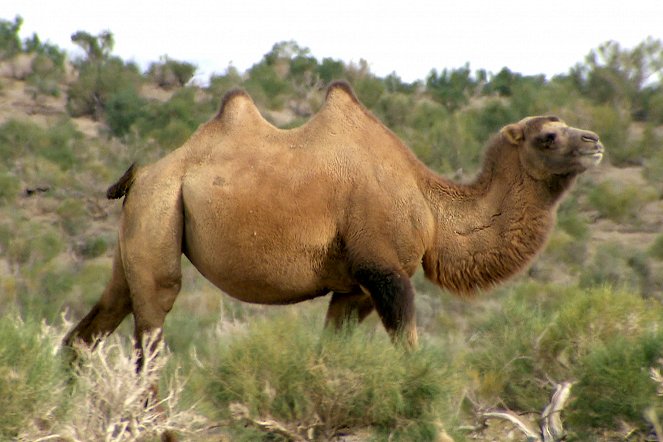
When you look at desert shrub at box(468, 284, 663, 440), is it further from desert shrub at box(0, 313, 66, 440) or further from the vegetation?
desert shrub at box(0, 313, 66, 440)

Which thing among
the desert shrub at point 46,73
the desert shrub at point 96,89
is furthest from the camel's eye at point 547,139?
the desert shrub at point 46,73

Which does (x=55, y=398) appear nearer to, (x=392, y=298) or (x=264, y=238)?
(x=264, y=238)

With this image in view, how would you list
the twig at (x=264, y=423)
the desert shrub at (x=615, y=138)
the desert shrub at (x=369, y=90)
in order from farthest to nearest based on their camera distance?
the desert shrub at (x=369, y=90)
the desert shrub at (x=615, y=138)
the twig at (x=264, y=423)


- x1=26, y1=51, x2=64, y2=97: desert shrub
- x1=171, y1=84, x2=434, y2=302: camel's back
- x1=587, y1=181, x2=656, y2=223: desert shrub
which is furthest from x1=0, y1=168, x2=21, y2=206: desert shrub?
x1=171, y1=84, x2=434, y2=302: camel's back

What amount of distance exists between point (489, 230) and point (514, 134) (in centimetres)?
76

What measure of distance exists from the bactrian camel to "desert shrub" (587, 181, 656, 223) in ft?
51.4

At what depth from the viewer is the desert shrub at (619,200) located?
75.2ft

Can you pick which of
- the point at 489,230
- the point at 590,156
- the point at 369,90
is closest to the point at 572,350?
the point at 489,230

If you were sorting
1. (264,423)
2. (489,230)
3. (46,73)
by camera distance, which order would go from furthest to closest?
(46,73) → (489,230) → (264,423)

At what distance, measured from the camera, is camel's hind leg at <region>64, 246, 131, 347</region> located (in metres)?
7.74

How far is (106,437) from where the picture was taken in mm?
5520

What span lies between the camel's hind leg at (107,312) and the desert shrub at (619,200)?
1690 centimetres

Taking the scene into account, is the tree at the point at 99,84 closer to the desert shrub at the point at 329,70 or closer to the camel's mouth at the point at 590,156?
the desert shrub at the point at 329,70

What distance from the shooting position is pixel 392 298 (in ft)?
23.4
